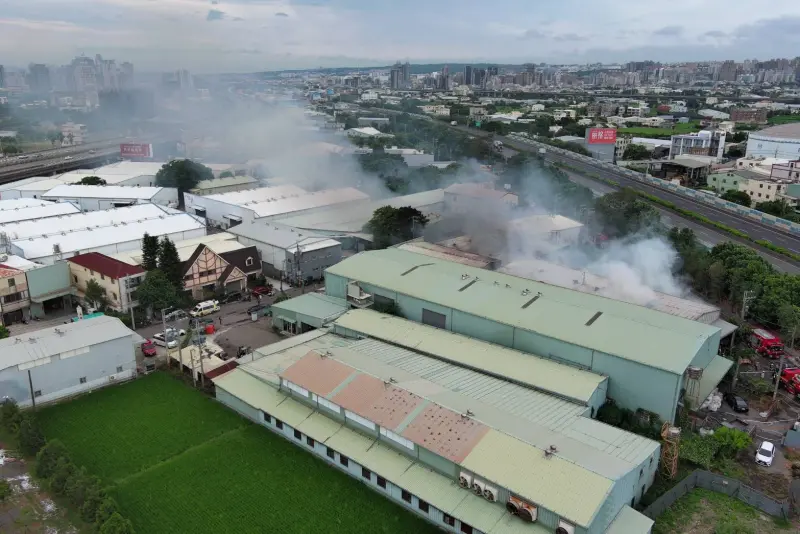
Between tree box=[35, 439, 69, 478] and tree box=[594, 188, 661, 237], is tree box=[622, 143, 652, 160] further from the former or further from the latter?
tree box=[35, 439, 69, 478]

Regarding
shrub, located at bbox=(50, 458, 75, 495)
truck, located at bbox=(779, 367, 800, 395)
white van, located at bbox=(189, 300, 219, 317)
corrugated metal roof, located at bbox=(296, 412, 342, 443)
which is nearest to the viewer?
shrub, located at bbox=(50, 458, 75, 495)

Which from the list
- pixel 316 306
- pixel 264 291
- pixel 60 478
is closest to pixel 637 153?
pixel 264 291

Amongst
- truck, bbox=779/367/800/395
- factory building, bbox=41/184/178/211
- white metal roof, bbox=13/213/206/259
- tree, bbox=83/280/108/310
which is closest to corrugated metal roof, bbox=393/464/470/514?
truck, bbox=779/367/800/395

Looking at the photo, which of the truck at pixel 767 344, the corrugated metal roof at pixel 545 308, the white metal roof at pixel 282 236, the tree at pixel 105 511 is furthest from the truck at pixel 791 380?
the tree at pixel 105 511

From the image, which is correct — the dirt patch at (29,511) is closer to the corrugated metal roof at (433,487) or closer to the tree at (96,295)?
the corrugated metal roof at (433,487)

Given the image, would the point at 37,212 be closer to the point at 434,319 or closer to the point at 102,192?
the point at 102,192

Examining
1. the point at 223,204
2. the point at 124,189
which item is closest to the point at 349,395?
the point at 223,204
